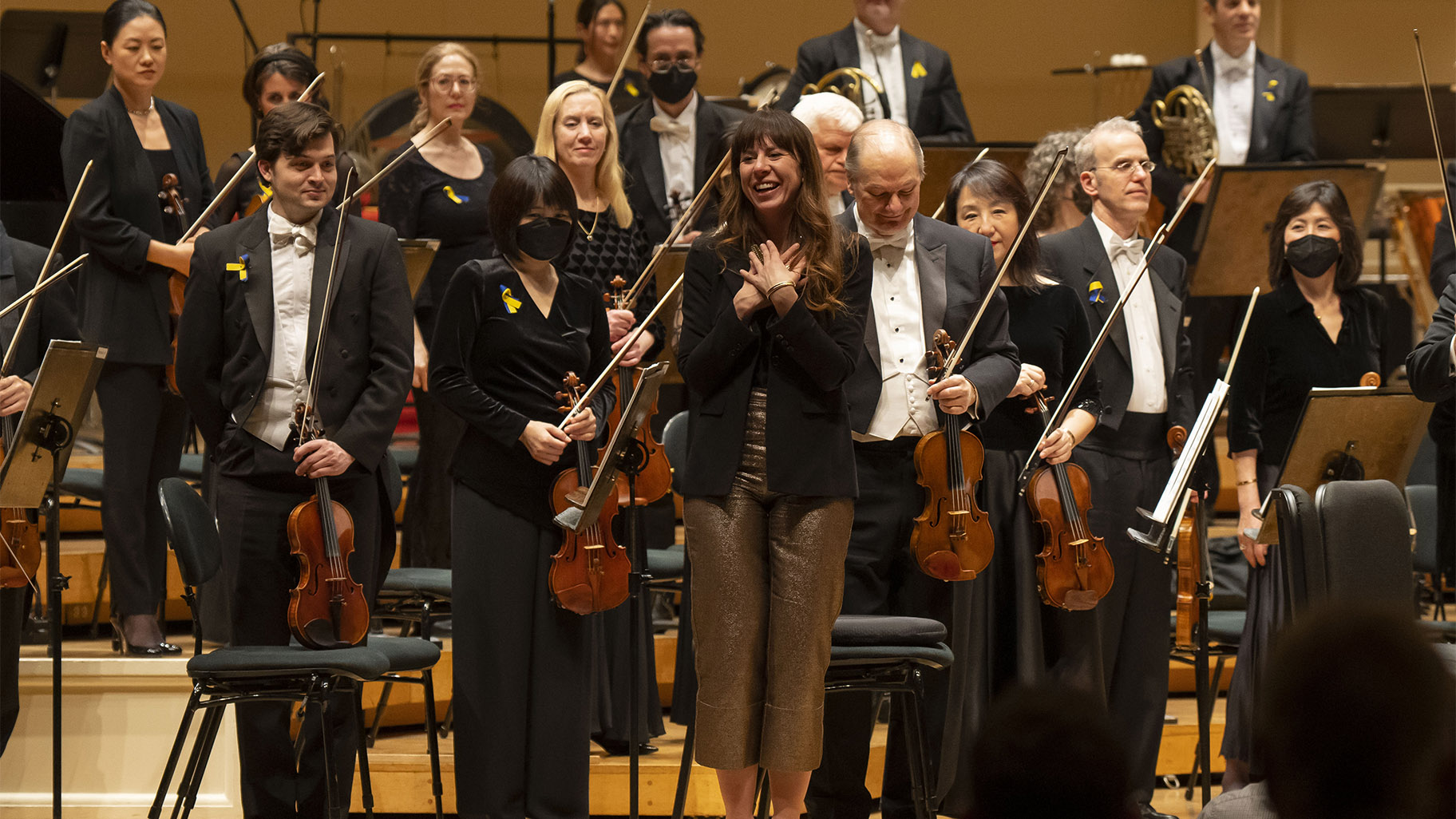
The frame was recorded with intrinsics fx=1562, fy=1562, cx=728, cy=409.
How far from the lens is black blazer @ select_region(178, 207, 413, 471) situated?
2861 millimetres

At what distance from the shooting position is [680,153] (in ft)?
13.3

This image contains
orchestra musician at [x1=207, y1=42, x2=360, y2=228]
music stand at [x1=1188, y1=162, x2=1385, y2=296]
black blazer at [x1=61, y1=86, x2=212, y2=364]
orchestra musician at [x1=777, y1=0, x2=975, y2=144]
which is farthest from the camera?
orchestra musician at [x1=777, y1=0, x2=975, y2=144]

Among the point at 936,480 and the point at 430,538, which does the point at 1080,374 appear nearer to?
the point at 936,480

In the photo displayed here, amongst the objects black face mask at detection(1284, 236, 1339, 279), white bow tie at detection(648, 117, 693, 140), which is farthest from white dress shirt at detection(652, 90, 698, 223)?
black face mask at detection(1284, 236, 1339, 279)

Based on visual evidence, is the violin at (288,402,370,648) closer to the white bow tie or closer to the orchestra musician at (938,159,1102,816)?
the orchestra musician at (938,159,1102,816)

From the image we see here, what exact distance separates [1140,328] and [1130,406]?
0.18 meters

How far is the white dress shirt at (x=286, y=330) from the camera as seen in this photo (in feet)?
9.37

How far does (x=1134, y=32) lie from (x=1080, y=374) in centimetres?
558

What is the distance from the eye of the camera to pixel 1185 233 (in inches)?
190

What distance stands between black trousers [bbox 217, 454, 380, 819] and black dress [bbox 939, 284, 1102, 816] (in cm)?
113

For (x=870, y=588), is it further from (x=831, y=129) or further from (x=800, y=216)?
(x=831, y=129)

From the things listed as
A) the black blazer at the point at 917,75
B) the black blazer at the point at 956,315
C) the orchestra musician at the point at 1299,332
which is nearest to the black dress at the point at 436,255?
the black blazer at the point at 917,75

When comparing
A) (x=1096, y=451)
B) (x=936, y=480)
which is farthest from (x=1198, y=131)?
(x=936, y=480)

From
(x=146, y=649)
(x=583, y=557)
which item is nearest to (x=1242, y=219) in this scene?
(x=583, y=557)
